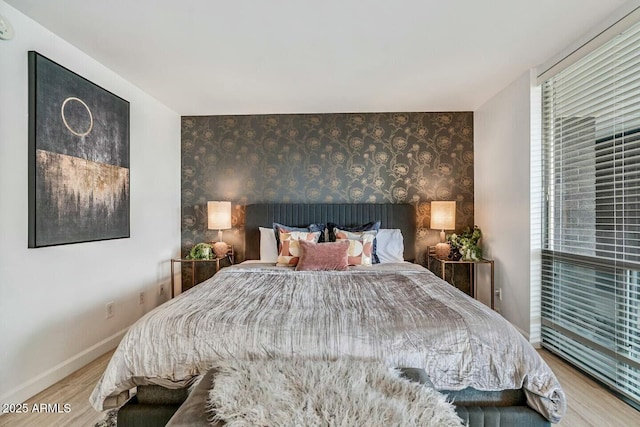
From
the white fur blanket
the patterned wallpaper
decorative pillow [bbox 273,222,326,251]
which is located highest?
the patterned wallpaper

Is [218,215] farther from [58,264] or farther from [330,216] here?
[58,264]

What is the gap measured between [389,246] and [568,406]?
203 cm

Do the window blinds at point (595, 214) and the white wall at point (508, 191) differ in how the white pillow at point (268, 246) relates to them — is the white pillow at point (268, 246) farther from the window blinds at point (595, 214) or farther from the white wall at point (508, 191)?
the window blinds at point (595, 214)

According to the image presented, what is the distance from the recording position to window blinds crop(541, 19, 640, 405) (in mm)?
2141

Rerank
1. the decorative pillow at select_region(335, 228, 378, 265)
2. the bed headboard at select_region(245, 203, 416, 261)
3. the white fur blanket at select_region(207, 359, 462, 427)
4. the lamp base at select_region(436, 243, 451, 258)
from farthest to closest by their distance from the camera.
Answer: the bed headboard at select_region(245, 203, 416, 261)
the lamp base at select_region(436, 243, 451, 258)
the decorative pillow at select_region(335, 228, 378, 265)
the white fur blanket at select_region(207, 359, 462, 427)

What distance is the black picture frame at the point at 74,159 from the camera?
2.24m

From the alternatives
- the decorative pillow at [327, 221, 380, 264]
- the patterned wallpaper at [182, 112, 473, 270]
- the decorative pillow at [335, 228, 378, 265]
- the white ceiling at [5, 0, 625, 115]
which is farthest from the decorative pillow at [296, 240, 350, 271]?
the white ceiling at [5, 0, 625, 115]

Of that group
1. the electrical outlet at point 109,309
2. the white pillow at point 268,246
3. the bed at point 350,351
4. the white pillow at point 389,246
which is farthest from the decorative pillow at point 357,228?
the electrical outlet at point 109,309

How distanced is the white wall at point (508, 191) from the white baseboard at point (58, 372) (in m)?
3.76

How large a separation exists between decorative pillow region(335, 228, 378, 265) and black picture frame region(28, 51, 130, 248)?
2181mm

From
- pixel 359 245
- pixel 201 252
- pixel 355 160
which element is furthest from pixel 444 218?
pixel 201 252

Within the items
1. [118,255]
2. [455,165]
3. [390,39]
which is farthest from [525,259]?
[118,255]

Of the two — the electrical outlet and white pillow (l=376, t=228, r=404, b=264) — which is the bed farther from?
white pillow (l=376, t=228, r=404, b=264)

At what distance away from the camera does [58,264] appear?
8.05 feet
